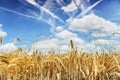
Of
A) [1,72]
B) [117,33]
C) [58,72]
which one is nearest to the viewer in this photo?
[117,33]

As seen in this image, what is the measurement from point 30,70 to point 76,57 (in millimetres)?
950

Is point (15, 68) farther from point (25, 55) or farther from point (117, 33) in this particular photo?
point (117, 33)

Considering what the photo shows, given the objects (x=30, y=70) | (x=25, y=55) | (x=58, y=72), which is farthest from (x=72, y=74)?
(x=25, y=55)

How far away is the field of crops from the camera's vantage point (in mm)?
6184

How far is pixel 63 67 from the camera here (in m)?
6.42

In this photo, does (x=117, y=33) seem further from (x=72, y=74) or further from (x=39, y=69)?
(x=39, y=69)

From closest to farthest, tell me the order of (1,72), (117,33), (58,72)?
(117,33)
(58,72)
(1,72)

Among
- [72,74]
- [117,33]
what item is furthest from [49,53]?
[117,33]

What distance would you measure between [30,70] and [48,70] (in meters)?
0.41

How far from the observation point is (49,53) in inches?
280

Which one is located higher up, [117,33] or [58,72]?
[117,33]

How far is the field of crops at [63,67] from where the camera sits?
618 cm

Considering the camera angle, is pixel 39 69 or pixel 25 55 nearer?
pixel 39 69

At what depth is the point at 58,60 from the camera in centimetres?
654
